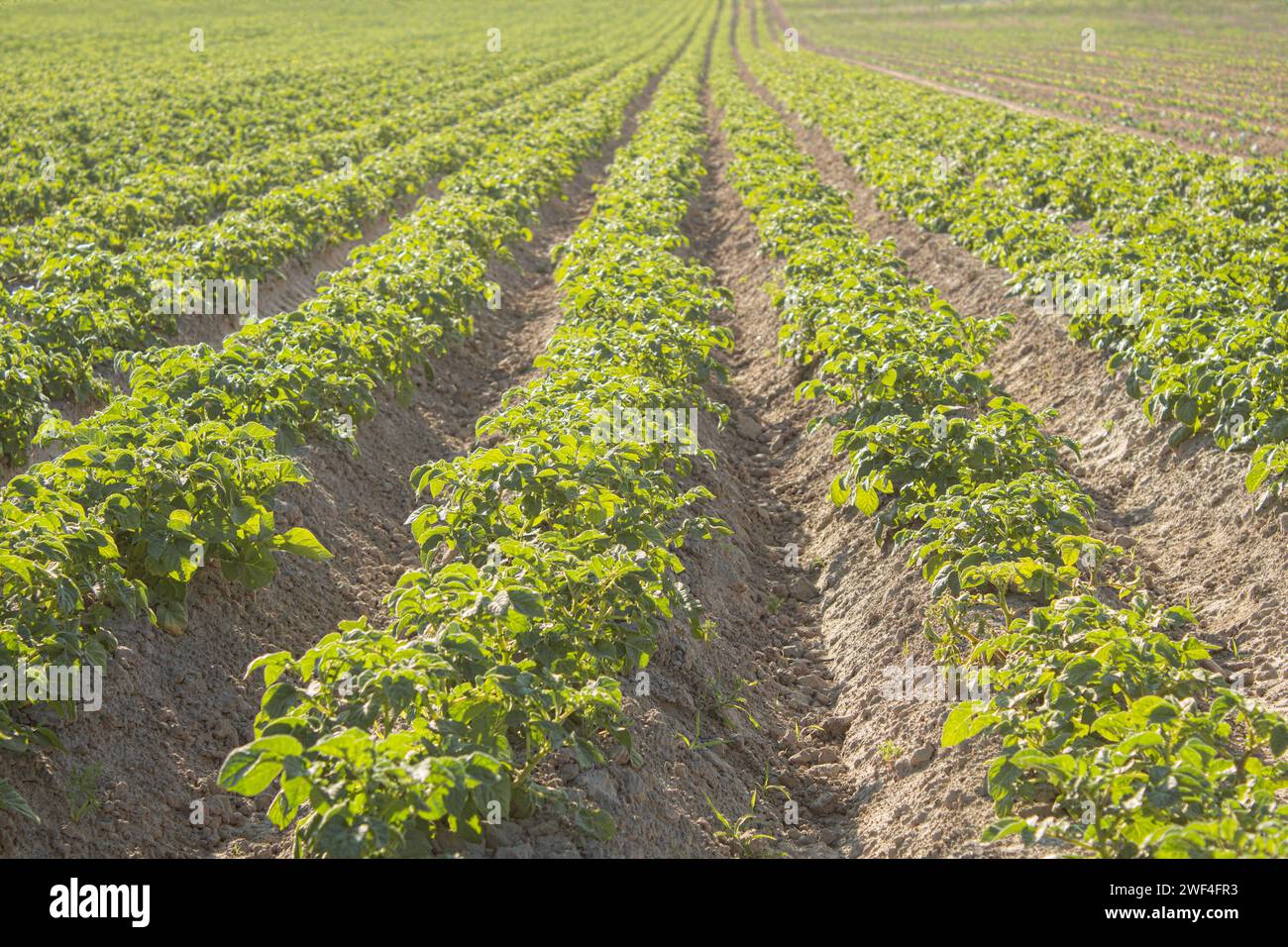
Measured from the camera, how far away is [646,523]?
17.7 feet

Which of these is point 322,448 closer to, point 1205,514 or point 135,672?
point 135,672

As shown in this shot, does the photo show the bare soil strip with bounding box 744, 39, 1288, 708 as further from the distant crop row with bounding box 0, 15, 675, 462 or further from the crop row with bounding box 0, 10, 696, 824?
the distant crop row with bounding box 0, 15, 675, 462

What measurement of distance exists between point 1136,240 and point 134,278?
9399 mm

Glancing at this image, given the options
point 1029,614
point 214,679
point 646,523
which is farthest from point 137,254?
point 1029,614

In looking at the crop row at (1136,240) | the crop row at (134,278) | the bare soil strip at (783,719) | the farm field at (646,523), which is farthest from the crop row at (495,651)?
the crop row at (1136,240)

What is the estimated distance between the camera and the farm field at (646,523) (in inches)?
156

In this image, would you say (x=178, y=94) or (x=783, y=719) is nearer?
(x=783, y=719)

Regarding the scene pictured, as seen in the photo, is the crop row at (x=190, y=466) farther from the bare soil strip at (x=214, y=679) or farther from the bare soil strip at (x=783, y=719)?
the bare soil strip at (x=783, y=719)

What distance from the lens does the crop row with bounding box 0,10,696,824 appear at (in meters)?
4.64

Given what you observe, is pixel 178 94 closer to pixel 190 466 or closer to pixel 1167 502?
pixel 190 466

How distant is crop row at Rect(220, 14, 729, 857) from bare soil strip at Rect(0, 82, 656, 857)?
0.35 metres

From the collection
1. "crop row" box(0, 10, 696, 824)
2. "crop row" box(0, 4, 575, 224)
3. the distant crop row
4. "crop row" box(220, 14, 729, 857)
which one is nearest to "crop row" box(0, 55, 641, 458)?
the distant crop row

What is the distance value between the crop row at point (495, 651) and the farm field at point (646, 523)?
22mm
